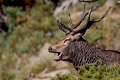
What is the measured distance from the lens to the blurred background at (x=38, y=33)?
15.2m

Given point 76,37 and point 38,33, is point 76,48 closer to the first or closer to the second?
point 76,37

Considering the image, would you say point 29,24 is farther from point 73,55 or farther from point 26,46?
point 73,55

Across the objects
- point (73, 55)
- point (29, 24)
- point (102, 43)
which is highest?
point (29, 24)

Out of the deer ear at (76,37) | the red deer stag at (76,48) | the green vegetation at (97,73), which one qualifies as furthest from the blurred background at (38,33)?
the green vegetation at (97,73)

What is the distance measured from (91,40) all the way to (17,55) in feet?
14.3

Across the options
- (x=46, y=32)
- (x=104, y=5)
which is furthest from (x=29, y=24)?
(x=104, y=5)

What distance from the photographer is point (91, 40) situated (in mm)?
15273

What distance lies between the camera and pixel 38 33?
19.2 meters

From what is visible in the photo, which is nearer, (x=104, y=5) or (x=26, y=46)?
(x=104, y=5)

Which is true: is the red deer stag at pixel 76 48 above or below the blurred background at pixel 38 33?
below

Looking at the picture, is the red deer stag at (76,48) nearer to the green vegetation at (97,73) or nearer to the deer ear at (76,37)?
the deer ear at (76,37)

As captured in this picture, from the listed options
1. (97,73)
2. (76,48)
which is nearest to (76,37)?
(76,48)

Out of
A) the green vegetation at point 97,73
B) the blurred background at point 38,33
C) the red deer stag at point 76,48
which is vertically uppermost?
the blurred background at point 38,33

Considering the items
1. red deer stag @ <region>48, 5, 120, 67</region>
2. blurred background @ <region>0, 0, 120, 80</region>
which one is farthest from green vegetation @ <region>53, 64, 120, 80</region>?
blurred background @ <region>0, 0, 120, 80</region>
